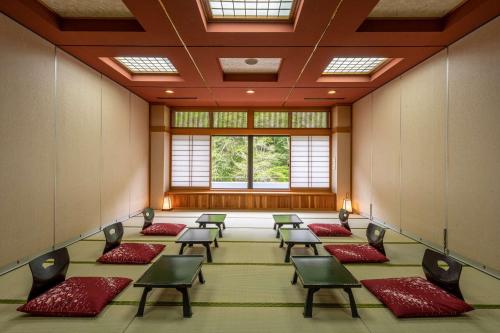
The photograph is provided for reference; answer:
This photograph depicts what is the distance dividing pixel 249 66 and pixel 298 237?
304 cm

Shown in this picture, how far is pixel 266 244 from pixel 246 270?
1.00 meters

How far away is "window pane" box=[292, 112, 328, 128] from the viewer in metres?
7.31

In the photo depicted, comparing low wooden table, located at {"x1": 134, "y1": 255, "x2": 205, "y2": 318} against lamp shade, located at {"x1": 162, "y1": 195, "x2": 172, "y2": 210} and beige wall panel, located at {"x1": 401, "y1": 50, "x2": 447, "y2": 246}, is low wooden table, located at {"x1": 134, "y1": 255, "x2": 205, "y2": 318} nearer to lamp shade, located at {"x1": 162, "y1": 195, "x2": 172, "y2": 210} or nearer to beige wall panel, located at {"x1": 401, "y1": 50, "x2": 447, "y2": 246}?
beige wall panel, located at {"x1": 401, "y1": 50, "x2": 447, "y2": 246}

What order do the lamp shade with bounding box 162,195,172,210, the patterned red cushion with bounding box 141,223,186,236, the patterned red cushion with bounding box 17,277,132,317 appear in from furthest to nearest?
the lamp shade with bounding box 162,195,172,210, the patterned red cushion with bounding box 141,223,186,236, the patterned red cushion with bounding box 17,277,132,317

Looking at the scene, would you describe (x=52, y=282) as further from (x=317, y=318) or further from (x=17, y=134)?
(x=317, y=318)

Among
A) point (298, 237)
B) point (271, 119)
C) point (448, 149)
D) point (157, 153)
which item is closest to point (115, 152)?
point (157, 153)

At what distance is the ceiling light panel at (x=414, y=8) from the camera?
9.27ft

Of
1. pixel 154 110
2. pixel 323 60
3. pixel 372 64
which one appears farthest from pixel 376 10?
pixel 154 110

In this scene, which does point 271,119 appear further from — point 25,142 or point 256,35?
point 25,142

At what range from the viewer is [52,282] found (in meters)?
2.33

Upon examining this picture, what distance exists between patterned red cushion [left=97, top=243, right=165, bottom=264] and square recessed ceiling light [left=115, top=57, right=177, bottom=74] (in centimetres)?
297

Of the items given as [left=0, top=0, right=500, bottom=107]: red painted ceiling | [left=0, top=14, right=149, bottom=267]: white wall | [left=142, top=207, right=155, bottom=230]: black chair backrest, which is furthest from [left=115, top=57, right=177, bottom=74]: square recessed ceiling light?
[left=142, top=207, right=155, bottom=230]: black chair backrest

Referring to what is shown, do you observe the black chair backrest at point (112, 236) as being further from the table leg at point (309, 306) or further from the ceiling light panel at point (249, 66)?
the ceiling light panel at point (249, 66)

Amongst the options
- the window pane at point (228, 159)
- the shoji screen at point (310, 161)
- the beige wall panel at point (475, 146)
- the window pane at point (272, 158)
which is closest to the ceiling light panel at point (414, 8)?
the beige wall panel at point (475, 146)
